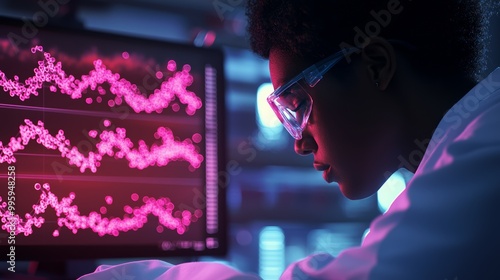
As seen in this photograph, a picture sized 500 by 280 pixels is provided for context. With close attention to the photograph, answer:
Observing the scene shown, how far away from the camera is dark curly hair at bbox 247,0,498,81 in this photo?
970mm

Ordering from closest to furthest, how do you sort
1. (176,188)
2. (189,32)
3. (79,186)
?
(79,186), (176,188), (189,32)

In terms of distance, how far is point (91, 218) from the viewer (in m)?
1.24

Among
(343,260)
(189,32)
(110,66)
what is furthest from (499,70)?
(189,32)

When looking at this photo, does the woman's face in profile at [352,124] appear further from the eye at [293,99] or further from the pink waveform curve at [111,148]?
the pink waveform curve at [111,148]

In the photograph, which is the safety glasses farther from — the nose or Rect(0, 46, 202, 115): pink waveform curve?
Rect(0, 46, 202, 115): pink waveform curve

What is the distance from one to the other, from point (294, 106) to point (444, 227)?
1.49ft

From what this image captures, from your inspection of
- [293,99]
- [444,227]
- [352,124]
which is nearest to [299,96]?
[293,99]

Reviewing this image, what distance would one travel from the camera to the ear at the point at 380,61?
946 mm

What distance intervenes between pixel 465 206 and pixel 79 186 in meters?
0.84

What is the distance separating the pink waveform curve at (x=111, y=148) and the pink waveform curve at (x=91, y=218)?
0.27 feet

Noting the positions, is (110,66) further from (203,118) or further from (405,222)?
(405,222)

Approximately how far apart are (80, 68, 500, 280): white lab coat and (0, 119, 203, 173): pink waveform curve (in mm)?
600

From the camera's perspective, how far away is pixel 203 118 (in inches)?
56.6

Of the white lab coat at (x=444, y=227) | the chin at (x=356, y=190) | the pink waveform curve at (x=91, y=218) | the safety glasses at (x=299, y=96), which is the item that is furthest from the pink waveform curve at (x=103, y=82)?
the white lab coat at (x=444, y=227)
